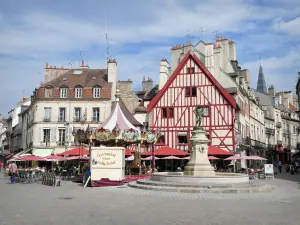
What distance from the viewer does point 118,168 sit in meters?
15.5

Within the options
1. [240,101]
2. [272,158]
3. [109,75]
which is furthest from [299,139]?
[109,75]

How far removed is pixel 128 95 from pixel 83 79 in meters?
4.83

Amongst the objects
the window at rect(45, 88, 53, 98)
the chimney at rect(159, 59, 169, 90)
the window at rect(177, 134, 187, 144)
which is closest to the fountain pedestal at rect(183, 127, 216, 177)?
the window at rect(177, 134, 187, 144)

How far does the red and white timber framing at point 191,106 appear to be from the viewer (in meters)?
27.8

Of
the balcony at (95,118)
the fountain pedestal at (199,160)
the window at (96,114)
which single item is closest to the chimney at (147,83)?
the window at (96,114)

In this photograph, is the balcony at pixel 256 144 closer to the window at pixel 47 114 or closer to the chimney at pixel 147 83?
the chimney at pixel 147 83

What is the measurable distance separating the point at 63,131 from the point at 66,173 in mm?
9419

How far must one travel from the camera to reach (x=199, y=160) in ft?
49.2

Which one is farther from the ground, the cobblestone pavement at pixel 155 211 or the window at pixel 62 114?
the window at pixel 62 114

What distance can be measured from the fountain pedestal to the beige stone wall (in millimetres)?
19327

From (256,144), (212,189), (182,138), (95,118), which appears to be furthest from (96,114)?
(212,189)

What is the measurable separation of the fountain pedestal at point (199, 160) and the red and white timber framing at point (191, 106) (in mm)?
12759

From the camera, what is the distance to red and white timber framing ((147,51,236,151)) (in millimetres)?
27750

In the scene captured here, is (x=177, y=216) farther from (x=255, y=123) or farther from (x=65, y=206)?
(x=255, y=123)
